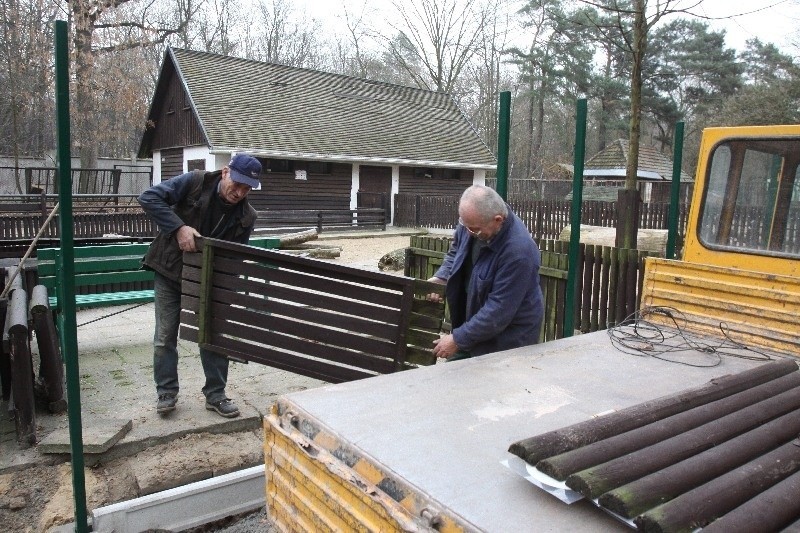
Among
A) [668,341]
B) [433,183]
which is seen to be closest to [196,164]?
[433,183]

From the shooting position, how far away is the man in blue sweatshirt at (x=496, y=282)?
10.2 ft

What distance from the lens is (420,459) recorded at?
1.68 metres

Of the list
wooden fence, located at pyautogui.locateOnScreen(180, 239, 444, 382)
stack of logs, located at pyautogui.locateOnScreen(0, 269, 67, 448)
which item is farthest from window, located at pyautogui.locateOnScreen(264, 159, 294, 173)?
wooden fence, located at pyautogui.locateOnScreen(180, 239, 444, 382)

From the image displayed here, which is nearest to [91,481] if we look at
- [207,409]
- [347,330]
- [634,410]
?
[207,409]

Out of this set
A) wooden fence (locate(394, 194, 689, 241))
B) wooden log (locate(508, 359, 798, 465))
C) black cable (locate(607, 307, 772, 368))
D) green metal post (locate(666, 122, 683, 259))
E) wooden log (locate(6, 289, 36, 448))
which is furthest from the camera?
wooden fence (locate(394, 194, 689, 241))

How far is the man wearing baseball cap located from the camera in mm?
3891

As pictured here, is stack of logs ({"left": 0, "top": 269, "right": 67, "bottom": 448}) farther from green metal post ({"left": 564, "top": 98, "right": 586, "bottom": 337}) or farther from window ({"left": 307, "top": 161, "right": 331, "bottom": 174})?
window ({"left": 307, "top": 161, "right": 331, "bottom": 174})

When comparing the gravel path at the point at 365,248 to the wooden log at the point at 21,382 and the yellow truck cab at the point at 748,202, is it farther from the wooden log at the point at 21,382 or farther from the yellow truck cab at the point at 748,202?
the yellow truck cab at the point at 748,202

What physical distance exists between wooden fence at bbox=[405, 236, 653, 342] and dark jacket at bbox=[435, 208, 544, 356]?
3147mm

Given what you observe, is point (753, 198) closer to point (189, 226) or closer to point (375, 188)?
point (189, 226)

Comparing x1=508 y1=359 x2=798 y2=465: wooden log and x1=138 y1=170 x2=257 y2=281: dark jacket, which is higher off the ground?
x1=138 y1=170 x2=257 y2=281: dark jacket

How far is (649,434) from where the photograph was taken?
1721 millimetres

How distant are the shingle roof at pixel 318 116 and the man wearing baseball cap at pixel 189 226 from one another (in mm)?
17359

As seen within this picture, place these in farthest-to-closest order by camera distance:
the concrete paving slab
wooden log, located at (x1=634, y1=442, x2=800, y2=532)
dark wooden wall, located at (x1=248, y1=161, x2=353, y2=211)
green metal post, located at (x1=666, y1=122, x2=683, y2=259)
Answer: dark wooden wall, located at (x1=248, y1=161, x2=353, y2=211) < green metal post, located at (x1=666, y1=122, x2=683, y2=259) < the concrete paving slab < wooden log, located at (x1=634, y1=442, x2=800, y2=532)
